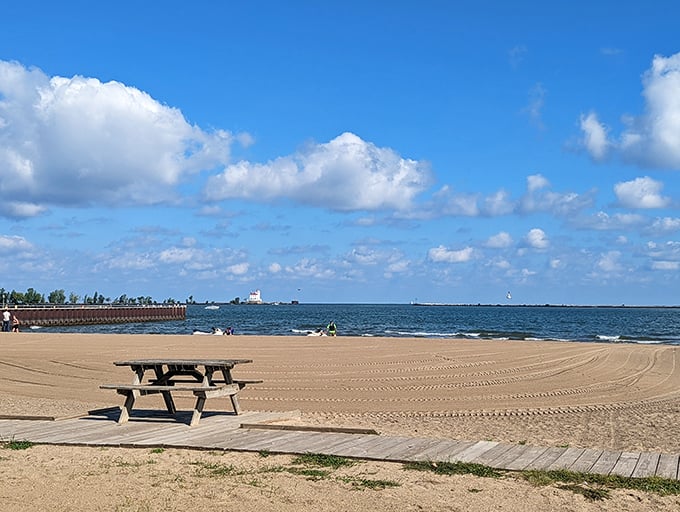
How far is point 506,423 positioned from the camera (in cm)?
1235

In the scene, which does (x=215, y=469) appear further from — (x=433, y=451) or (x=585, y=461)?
(x=585, y=461)

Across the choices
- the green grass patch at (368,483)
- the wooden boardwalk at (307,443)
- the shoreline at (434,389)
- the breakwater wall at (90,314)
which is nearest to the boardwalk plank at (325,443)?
the wooden boardwalk at (307,443)

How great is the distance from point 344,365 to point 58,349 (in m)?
12.9

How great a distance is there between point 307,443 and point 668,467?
3.91m

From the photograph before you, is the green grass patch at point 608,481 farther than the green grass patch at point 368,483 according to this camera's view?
No

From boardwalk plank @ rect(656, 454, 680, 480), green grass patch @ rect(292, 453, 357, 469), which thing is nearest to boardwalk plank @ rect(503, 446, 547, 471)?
boardwalk plank @ rect(656, 454, 680, 480)

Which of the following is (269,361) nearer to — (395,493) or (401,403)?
(401,403)

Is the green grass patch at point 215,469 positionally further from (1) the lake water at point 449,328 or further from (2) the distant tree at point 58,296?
(2) the distant tree at point 58,296

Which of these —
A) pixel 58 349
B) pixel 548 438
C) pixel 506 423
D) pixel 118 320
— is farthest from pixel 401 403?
pixel 118 320

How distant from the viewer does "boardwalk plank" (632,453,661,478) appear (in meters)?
7.09

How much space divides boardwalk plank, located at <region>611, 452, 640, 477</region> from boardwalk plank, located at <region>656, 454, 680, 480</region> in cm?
24

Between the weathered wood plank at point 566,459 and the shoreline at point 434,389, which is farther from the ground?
the weathered wood plank at point 566,459

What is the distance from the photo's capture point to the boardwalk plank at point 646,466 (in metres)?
7.09

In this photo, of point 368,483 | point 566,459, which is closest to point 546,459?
point 566,459
